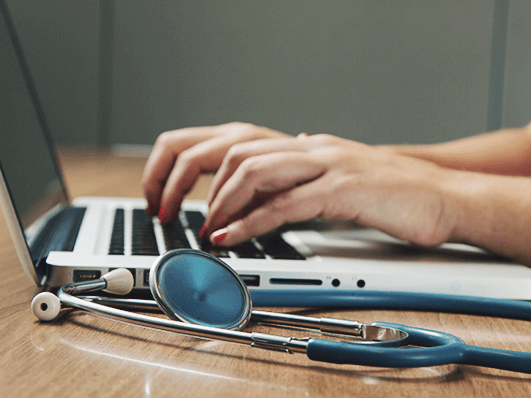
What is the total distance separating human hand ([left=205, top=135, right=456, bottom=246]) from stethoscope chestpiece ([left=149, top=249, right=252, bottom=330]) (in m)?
0.17

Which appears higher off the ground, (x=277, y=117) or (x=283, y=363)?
(x=283, y=363)

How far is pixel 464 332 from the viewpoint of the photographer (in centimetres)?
32

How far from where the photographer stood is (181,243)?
0.51m

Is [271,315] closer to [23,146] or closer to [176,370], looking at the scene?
[176,370]

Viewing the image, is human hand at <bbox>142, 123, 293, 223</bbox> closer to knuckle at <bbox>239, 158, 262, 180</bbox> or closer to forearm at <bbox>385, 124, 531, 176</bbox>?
knuckle at <bbox>239, 158, 262, 180</bbox>

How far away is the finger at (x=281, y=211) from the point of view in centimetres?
49

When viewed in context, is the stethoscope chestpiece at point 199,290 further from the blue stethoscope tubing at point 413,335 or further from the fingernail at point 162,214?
the fingernail at point 162,214

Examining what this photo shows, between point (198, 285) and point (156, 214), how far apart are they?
0.44 meters

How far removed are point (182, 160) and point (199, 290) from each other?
387 millimetres

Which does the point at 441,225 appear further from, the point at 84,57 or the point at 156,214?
the point at 84,57

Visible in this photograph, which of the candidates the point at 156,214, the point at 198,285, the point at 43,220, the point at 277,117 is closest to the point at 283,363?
the point at 198,285

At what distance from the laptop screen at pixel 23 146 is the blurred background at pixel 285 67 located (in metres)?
2.31

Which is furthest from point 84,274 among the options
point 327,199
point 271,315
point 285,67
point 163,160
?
point 285,67

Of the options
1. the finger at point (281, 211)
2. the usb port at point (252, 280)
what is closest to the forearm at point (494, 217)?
the finger at point (281, 211)
